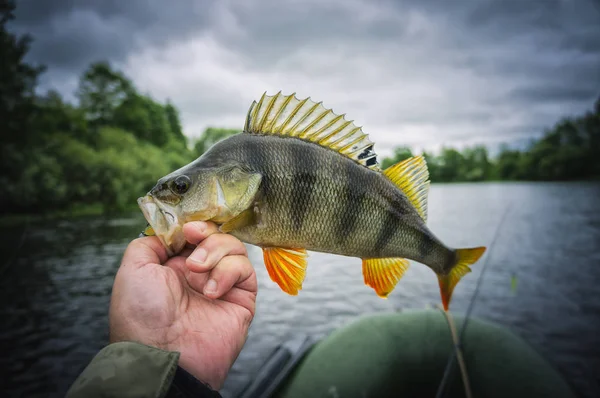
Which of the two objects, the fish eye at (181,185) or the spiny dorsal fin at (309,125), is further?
the spiny dorsal fin at (309,125)

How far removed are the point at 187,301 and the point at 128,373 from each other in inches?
22.0

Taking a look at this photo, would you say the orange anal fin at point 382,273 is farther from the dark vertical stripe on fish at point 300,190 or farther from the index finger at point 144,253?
the index finger at point 144,253

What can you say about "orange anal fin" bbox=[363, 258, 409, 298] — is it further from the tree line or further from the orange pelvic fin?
the tree line

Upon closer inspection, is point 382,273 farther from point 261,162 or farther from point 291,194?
point 261,162

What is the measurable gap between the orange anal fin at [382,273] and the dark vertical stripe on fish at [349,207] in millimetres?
292

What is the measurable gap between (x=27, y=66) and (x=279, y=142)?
1684 inches

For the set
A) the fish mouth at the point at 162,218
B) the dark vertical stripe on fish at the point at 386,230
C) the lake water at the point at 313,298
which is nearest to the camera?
the fish mouth at the point at 162,218

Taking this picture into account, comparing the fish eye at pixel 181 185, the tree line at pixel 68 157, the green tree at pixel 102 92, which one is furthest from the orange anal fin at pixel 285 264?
the green tree at pixel 102 92

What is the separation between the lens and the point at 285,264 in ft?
6.07

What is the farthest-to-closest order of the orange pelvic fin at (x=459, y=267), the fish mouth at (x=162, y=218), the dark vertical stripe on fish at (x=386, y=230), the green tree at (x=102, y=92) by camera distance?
the green tree at (x=102, y=92)
the orange pelvic fin at (x=459, y=267)
the dark vertical stripe on fish at (x=386, y=230)
the fish mouth at (x=162, y=218)

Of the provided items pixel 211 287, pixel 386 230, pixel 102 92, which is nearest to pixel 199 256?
pixel 211 287

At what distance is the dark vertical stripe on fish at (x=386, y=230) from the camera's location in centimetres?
190

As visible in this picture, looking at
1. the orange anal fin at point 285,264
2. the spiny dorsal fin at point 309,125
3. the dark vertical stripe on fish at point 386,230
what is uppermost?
the spiny dorsal fin at point 309,125

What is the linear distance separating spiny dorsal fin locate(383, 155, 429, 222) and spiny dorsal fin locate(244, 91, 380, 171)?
210mm
